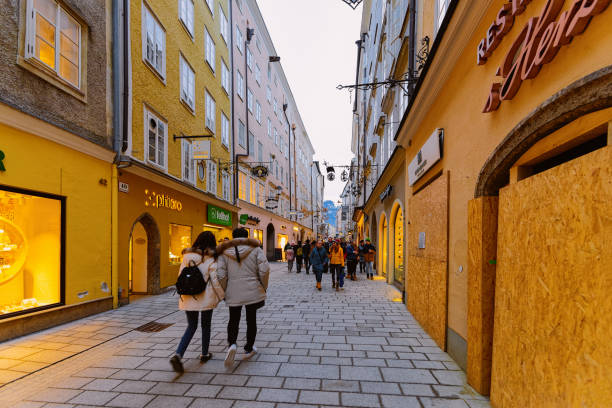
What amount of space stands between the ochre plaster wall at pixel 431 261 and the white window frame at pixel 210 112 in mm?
11515

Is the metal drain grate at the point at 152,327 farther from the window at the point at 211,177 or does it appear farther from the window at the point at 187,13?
the window at the point at 187,13

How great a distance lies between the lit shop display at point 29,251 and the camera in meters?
6.31

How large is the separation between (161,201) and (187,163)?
2653 mm

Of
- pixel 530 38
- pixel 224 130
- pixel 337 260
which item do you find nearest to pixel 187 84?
pixel 224 130

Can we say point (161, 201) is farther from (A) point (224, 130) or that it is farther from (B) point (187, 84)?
(A) point (224, 130)

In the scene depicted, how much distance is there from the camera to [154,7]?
11.0 metres

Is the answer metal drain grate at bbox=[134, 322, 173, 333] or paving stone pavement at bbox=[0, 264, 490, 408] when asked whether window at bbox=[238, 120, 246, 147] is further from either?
metal drain grate at bbox=[134, 322, 173, 333]

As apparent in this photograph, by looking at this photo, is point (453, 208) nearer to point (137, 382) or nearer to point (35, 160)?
point (137, 382)

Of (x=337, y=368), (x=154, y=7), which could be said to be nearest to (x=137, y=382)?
(x=337, y=368)

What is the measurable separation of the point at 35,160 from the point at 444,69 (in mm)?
7911

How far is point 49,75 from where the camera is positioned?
22.0 ft

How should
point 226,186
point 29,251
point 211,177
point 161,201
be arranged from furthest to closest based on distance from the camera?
point 226,186 → point 211,177 → point 161,201 → point 29,251

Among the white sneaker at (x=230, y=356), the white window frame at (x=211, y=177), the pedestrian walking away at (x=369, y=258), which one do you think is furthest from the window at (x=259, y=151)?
the white sneaker at (x=230, y=356)

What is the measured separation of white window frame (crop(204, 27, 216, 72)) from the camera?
15.6 meters
